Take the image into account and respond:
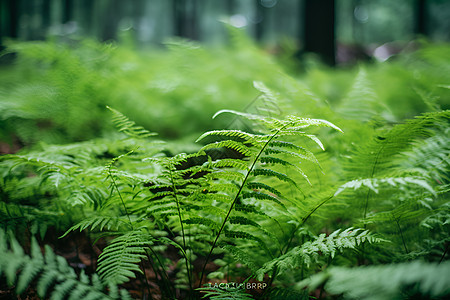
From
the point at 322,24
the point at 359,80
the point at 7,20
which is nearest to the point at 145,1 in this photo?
the point at 7,20

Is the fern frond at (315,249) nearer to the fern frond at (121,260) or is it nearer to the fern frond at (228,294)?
the fern frond at (228,294)

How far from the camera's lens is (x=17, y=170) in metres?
1.55

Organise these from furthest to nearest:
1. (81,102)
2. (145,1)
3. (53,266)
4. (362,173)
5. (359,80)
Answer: (145,1) → (81,102) → (359,80) → (362,173) → (53,266)

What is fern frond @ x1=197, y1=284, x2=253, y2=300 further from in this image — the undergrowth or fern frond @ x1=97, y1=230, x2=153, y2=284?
fern frond @ x1=97, y1=230, x2=153, y2=284

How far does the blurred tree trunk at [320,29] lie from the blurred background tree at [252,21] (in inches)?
0.7

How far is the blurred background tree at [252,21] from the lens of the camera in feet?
17.7

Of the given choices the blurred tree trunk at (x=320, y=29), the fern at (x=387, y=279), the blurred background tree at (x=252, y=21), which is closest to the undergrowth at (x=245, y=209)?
the fern at (x=387, y=279)

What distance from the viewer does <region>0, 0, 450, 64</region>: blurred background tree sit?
5402mm

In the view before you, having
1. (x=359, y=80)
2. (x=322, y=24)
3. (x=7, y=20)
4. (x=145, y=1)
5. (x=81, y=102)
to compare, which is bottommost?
(x=81, y=102)

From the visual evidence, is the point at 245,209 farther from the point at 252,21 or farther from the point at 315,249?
the point at 252,21

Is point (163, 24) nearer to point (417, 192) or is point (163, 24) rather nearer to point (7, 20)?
point (7, 20)

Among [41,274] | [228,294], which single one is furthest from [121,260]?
[228,294]

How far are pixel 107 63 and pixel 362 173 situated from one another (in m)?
2.59

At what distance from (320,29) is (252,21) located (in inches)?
1041
